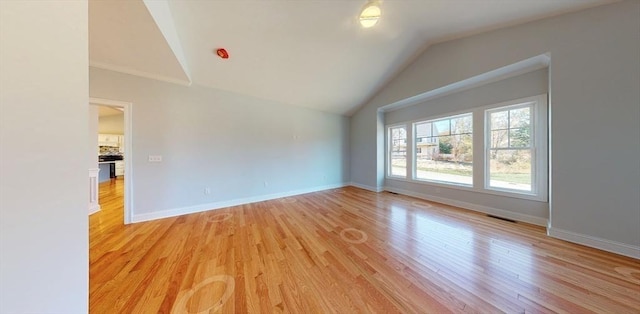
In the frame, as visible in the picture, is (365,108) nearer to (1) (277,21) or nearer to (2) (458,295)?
(1) (277,21)

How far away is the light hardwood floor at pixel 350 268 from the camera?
1.40 metres

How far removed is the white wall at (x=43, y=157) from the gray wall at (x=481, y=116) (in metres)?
4.75

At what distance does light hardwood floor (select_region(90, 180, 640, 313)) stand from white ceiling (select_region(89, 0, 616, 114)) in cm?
243

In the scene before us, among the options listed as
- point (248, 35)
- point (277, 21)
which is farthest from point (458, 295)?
point (248, 35)

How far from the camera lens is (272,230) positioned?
8.84ft

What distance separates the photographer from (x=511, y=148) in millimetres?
3104

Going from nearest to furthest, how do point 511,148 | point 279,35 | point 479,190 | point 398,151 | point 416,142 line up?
point 279,35, point 511,148, point 479,190, point 416,142, point 398,151

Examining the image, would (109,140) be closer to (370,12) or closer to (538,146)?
(370,12)

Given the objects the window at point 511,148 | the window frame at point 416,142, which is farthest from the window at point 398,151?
the window at point 511,148

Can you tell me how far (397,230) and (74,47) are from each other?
126 inches

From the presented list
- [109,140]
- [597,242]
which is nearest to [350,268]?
[597,242]

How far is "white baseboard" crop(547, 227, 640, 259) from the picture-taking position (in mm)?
1961

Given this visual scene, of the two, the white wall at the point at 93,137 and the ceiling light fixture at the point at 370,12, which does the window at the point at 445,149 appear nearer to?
the ceiling light fixture at the point at 370,12

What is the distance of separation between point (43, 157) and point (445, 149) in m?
5.08
